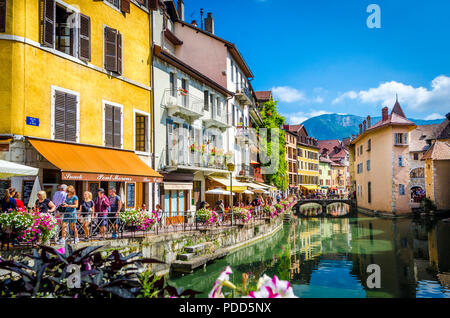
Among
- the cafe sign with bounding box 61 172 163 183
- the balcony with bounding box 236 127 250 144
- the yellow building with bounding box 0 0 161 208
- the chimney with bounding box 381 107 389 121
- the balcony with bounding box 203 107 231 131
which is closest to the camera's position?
the cafe sign with bounding box 61 172 163 183

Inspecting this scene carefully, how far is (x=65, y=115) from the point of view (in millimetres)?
13055

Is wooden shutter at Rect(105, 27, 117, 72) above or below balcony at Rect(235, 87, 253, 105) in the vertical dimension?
below

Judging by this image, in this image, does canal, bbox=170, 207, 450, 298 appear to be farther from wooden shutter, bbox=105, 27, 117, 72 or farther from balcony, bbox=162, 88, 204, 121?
wooden shutter, bbox=105, 27, 117, 72

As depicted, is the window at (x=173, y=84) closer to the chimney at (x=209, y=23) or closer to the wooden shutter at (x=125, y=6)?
the wooden shutter at (x=125, y=6)

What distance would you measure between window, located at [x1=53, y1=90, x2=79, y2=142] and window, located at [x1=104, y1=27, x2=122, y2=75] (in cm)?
241

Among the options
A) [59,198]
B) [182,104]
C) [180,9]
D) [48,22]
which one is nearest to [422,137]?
[180,9]

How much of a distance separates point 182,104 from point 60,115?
28.5 ft

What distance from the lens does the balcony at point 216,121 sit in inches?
945

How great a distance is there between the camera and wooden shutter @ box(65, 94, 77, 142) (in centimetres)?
1313

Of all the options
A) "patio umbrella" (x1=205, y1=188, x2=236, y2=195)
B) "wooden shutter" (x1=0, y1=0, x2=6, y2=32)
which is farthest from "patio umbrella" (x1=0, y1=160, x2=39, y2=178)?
"patio umbrella" (x1=205, y1=188, x2=236, y2=195)

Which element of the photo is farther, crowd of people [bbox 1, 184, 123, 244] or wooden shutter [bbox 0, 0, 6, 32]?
wooden shutter [bbox 0, 0, 6, 32]

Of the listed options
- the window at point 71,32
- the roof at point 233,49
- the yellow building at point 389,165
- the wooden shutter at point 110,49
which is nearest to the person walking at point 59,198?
the window at point 71,32

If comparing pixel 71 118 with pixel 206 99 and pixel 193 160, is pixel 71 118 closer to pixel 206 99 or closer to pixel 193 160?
pixel 193 160

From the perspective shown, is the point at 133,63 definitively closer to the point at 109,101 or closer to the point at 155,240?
the point at 109,101
